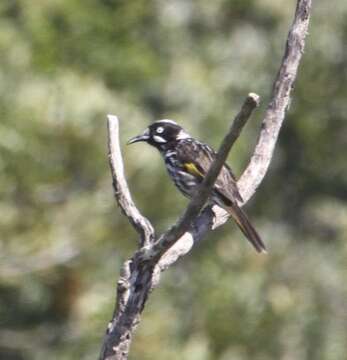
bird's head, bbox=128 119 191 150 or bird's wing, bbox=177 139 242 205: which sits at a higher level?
bird's head, bbox=128 119 191 150

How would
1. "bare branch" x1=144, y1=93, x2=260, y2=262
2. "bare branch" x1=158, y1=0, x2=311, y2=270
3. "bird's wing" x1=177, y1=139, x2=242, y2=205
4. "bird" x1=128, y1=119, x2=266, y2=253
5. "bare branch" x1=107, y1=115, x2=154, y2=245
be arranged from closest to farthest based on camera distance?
"bare branch" x1=144, y1=93, x2=260, y2=262, "bare branch" x1=107, y1=115, x2=154, y2=245, "bare branch" x1=158, y1=0, x2=311, y2=270, "bird" x1=128, y1=119, x2=266, y2=253, "bird's wing" x1=177, y1=139, x2=242, y2=205

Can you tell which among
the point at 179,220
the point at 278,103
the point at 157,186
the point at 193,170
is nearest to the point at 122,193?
the point at 179,220

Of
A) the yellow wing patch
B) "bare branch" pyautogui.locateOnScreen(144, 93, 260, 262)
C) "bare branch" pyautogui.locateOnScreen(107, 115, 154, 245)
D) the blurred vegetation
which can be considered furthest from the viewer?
the blurred vegetation

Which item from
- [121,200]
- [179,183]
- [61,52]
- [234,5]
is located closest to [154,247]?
[121,200]

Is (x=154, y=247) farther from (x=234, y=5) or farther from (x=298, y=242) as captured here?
(x=234, y=5)

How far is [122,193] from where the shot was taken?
512 cm

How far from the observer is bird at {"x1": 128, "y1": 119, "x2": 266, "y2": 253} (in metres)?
6.39

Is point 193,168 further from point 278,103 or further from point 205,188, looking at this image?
point 205,188

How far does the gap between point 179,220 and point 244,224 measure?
206 cm

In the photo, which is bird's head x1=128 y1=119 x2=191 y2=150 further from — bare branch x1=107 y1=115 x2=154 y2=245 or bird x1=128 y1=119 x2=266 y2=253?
bare branch x1=107 y1=115 x2=154 y2=245

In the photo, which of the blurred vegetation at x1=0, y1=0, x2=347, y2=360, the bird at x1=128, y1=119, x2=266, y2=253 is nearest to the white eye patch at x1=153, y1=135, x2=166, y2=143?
the bird at x1=128, y1=119, x2=266, y2=253

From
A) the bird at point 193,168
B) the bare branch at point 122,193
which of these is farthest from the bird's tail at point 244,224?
the bare branch at point 122,193

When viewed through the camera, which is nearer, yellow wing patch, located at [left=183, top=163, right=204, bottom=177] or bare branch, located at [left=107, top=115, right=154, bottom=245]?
bare branch, located at [left=107, top=115, right=154, bottom=245]

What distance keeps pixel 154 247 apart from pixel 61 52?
7369 mm
